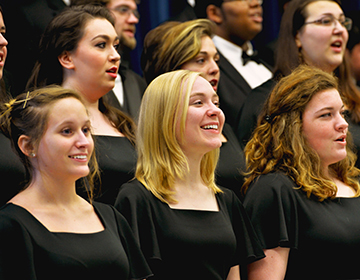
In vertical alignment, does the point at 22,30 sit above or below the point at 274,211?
above

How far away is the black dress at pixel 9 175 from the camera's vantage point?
7.62ft

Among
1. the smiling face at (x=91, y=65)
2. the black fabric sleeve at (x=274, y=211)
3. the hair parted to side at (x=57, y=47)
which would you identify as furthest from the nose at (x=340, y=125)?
the smiling face at (x=91, y=65)

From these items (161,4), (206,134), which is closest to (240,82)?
(161,4)

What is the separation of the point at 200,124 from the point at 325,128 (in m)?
0.59

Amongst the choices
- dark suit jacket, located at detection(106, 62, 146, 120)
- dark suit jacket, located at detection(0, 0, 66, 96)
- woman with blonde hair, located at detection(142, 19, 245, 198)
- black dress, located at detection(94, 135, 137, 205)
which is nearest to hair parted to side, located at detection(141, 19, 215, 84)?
woman with blonde hair, located at detection(142, 19, 245, 198)

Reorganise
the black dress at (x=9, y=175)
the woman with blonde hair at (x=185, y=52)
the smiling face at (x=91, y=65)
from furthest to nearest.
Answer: the woman with blonde hair at (x=185, y=52), the smiling face at (x=91, y=65), the black dress at (x=9, y=175)

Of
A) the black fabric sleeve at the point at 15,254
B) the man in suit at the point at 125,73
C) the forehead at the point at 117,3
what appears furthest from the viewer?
the forehead at the point at 117,3

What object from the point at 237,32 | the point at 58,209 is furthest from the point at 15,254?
the point at 237,32

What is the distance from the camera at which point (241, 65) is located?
13.0 ft

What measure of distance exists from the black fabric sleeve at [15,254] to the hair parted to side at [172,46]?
5.09ft

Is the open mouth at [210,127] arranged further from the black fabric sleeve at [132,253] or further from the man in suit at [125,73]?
the man in suit at [125,73]

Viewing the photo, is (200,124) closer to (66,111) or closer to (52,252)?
(66,111)

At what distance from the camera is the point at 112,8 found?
12.0 ft

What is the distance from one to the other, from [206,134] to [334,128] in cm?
62
